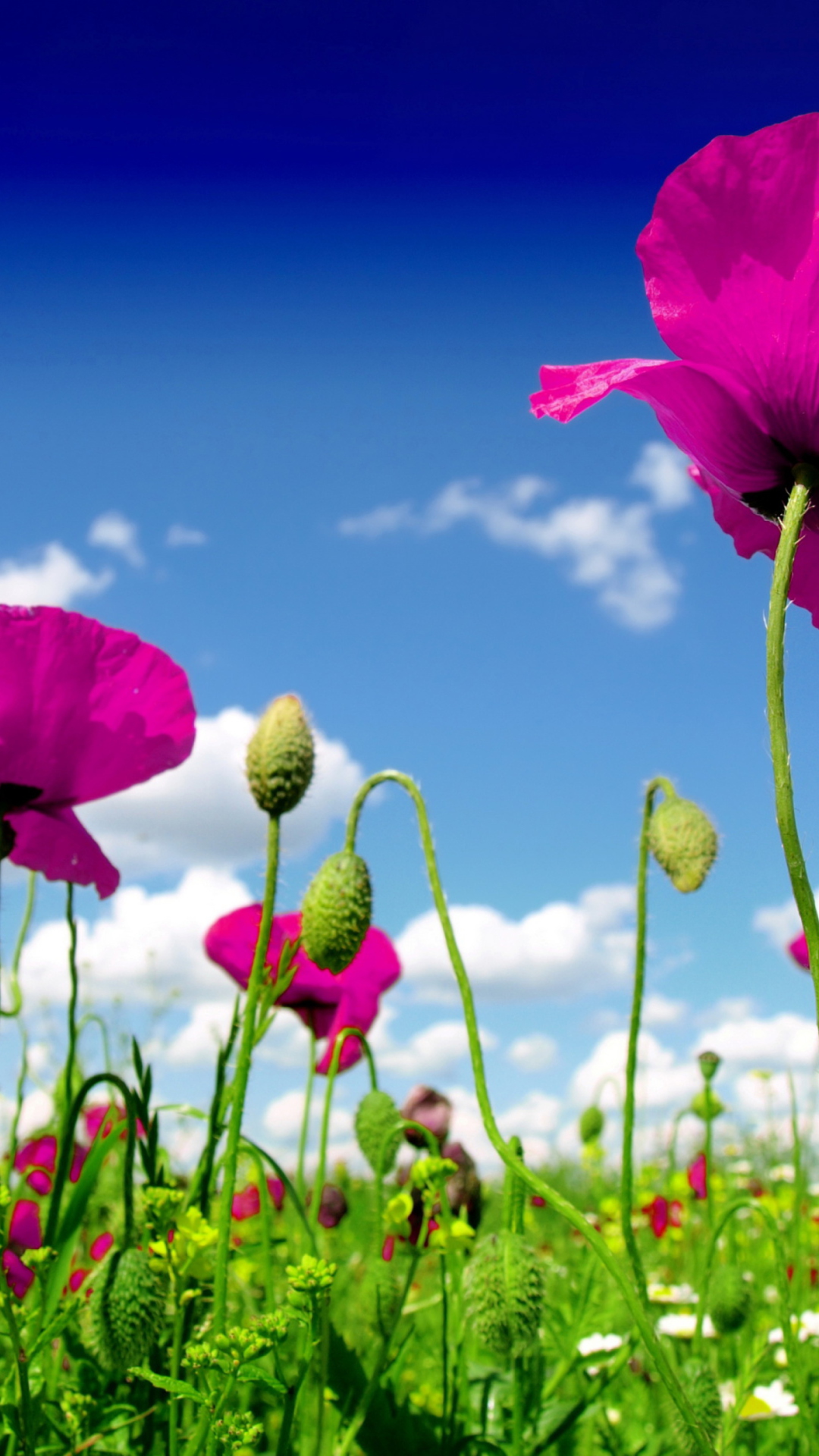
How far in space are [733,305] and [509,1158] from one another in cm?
84

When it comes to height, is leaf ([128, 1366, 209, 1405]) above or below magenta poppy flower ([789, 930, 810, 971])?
below

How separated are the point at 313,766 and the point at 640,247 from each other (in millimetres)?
683

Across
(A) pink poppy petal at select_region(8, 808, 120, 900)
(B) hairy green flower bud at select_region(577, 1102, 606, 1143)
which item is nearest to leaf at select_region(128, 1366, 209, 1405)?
(A) pink poppy petal at select_region(8, 808, 120, 900)

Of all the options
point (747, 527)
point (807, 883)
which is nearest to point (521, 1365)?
point (807, 883)

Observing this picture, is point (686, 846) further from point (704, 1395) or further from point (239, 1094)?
point (704, 1395)

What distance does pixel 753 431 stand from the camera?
124cm

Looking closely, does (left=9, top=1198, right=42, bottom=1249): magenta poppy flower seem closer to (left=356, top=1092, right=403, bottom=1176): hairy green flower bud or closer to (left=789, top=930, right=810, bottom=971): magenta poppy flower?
(left=356, top=1092, right=403, bottom=1176): hairy green flower bud

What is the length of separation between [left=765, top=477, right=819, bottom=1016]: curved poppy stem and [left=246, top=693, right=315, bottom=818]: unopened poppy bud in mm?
610

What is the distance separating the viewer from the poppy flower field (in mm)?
1148

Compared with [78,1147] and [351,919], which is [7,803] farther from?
[78,1147]

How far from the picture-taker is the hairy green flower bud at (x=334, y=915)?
57.2 inches

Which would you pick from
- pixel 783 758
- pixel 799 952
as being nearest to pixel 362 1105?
pixel 783 758

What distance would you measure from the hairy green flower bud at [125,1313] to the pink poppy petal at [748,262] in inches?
47.0

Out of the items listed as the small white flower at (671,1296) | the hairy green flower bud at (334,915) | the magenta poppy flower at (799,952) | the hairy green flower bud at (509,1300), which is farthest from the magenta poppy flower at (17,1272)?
the magenta poppy flower at (799,952)
